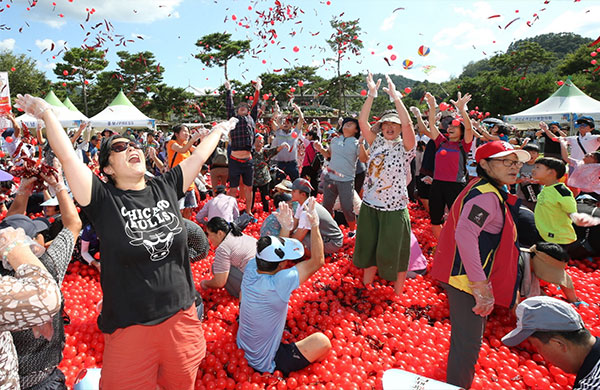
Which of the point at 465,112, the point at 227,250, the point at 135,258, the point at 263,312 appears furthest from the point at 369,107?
the point at 135,258

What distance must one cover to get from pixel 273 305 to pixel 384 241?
1679mm

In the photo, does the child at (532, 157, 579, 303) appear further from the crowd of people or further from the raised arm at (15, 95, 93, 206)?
the raised arm at (15, 95, 93, 206)

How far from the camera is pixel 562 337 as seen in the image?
168cm

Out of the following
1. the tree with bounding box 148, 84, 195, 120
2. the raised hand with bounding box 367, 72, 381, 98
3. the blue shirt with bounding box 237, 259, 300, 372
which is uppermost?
the tree with bounding box 148, 84, 195, 120

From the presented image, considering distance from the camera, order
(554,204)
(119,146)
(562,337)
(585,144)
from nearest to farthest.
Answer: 1. (562,337)
2. (119,146)
3. (554,204)
4. (585,144)

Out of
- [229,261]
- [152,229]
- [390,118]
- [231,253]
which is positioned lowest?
[229,261]

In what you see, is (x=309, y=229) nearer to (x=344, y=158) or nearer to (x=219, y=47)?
(x=344, y=158)

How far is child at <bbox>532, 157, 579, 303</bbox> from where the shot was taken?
419cm

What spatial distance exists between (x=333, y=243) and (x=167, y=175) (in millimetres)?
3292

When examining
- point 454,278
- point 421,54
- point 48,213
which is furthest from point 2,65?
point 454,278

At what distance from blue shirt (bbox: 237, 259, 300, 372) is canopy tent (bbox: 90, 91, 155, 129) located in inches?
579

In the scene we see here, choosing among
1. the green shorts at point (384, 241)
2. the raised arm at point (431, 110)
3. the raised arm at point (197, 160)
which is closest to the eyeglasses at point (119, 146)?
the raised arm at point (197, 160)

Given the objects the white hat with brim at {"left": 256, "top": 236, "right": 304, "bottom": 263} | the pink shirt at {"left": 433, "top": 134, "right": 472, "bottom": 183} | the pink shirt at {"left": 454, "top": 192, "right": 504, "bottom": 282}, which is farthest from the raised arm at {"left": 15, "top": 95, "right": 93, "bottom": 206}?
the pink shirt at {"left": 433, "top": 134, "right": 472, "bottom": 183}

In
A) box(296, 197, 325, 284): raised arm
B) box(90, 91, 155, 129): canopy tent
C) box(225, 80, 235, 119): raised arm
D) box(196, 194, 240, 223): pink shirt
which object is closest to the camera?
box(296, 197, 325, 284): raised arm
